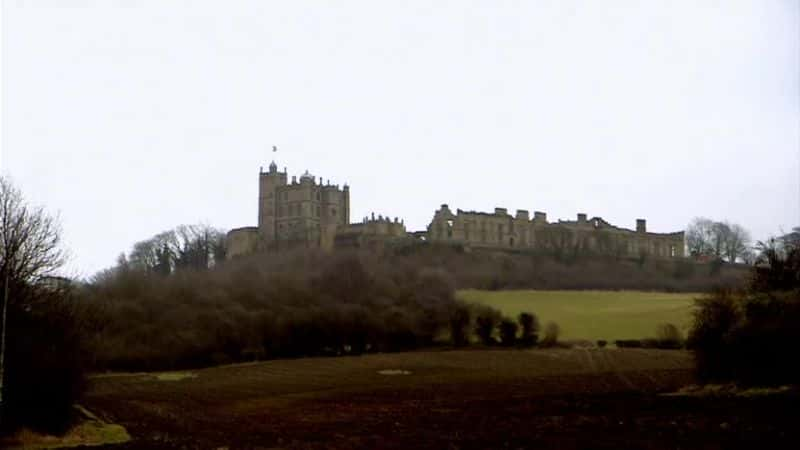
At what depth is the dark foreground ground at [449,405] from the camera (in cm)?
2516

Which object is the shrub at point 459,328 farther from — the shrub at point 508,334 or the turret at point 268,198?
the turret at point 268,198

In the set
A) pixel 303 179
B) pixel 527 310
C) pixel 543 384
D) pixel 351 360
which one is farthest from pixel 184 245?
pixel 543 384

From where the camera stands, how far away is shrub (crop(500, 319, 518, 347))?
7594 centimetres

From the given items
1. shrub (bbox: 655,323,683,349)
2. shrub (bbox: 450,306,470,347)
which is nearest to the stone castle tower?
shrub (bbox: 450,306,470,347)

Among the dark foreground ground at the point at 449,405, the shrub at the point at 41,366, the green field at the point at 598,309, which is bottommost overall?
the dark foreground ground at the point at 449,405

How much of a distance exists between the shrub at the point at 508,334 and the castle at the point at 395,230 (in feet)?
147

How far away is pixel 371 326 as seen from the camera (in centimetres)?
7794

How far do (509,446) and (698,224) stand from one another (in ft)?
491

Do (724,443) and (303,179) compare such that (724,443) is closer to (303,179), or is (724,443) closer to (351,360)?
(351,360)

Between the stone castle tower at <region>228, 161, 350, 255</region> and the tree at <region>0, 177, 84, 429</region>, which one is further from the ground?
the stone castle tower at <region>228, 161, 350, 255</region>

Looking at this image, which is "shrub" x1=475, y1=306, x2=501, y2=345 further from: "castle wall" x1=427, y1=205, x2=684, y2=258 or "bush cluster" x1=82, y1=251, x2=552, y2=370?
"castle wall" x1=427, y1=205, x2=684, y2=258

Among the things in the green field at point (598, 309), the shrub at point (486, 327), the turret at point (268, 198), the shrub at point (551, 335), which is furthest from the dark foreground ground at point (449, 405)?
the turret at point (268, 198)

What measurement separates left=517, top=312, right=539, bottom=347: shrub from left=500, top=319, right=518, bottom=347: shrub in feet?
2.16

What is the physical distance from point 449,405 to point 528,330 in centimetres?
3863
